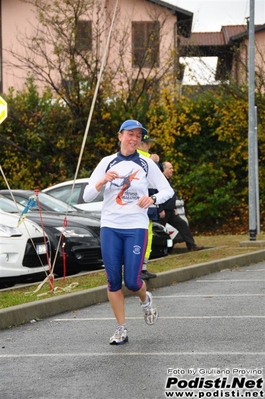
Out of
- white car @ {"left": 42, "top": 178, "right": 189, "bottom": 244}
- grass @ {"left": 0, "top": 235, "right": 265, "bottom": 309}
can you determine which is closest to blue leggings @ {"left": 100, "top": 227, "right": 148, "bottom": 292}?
grass @ {"left": 0, "top": 235, "right": 265, "bottom": 309}

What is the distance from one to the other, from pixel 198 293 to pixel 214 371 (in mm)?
5416

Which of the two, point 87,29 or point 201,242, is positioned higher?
point 87,29

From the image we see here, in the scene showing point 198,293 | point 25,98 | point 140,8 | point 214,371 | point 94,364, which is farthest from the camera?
point 140,8

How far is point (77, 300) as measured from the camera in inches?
446

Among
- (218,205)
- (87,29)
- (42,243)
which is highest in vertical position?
(87,29)

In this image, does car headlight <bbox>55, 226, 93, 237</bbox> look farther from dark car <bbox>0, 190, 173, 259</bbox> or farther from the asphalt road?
the asphalt road

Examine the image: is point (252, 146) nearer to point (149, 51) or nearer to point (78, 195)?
point (78, 195)

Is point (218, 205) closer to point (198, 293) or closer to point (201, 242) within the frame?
point (201, 242)

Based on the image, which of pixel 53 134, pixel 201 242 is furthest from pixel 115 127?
pixel 201 242

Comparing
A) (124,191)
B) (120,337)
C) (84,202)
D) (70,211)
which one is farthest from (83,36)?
(120,337)

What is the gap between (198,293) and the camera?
12.3 meters

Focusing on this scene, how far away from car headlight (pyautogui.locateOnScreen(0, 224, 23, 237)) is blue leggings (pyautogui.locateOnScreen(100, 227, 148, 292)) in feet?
15.0

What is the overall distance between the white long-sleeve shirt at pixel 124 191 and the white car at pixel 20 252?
3973 millimetres

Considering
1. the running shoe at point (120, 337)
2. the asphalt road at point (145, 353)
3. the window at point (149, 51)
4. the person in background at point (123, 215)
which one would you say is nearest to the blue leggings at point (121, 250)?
the person in background at point (123, 215)
